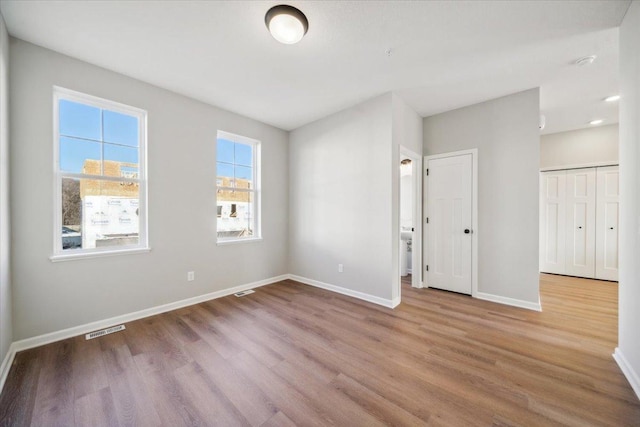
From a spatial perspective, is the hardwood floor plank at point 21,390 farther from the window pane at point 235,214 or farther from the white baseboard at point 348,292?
the white baseboard at point 348,292

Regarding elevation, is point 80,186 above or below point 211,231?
above

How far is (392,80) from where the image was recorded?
289 centimetres

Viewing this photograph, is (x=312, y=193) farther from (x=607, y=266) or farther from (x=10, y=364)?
(x=607, y=266)

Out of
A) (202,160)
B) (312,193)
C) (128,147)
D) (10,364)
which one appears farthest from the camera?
(312,193)

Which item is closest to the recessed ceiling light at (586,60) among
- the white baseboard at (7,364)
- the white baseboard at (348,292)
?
the white baseboard at (348,292)

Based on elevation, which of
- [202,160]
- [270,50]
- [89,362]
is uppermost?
[270,50]

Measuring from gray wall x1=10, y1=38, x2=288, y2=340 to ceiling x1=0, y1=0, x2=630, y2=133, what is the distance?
26cm

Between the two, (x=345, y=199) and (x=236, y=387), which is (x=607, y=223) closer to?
(x=345, y=199)

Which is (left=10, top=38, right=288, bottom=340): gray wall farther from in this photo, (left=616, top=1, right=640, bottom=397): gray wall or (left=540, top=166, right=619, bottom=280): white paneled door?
(left=540, top=166, right=619, bottom=280): white paneled door

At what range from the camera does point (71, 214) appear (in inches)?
98.8

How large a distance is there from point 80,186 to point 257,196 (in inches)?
86.4

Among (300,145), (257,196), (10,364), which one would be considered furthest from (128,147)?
(300,145)

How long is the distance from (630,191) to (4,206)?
192 inches

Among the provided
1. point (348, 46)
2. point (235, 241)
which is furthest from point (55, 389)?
point (348, 46)
